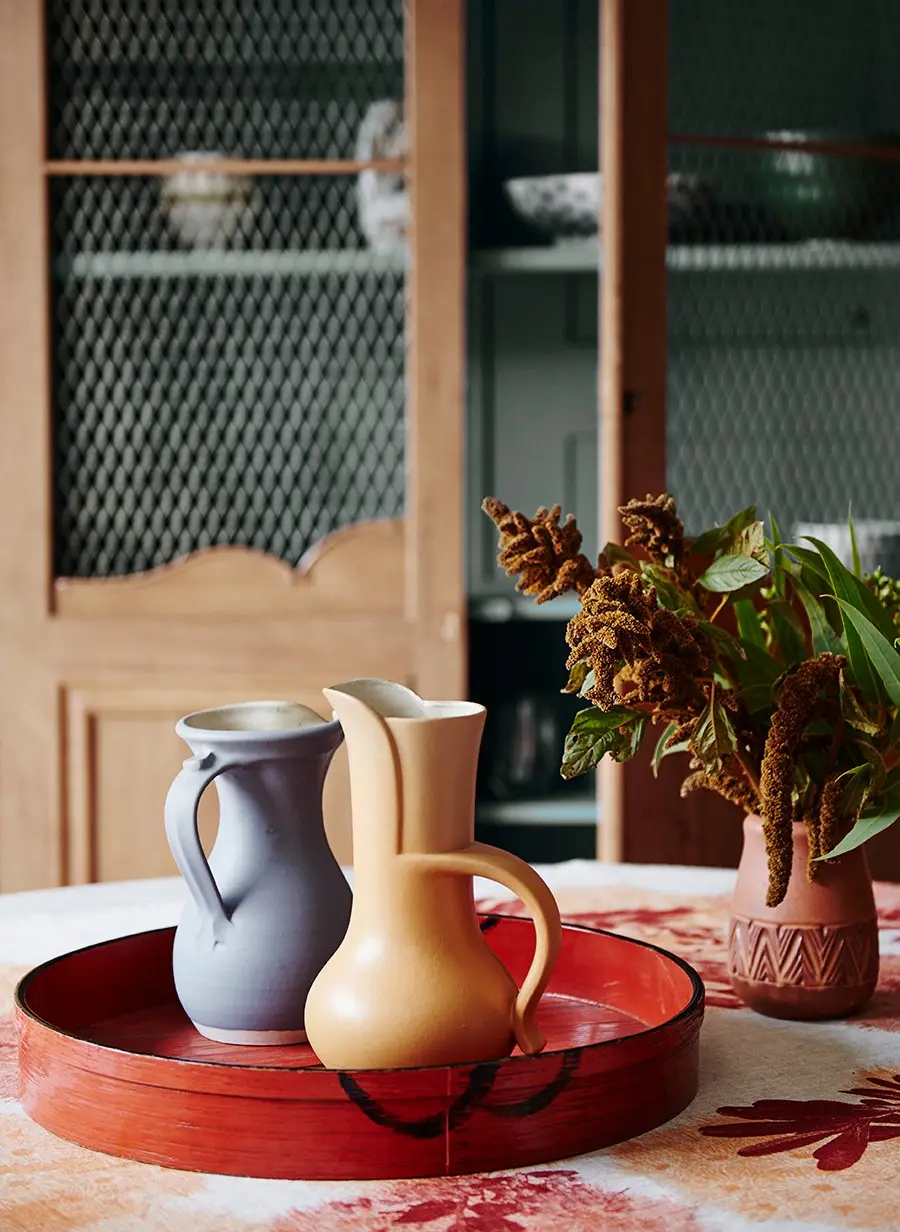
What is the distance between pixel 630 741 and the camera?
0.86 meters

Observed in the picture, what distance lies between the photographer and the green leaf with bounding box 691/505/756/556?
0.90 metres

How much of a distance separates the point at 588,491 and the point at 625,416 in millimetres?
781

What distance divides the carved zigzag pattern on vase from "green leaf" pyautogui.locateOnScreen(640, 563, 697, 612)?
21 cm

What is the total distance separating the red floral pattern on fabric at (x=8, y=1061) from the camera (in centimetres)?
78

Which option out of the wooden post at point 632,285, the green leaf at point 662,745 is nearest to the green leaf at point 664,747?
the green leaf at point 662,745

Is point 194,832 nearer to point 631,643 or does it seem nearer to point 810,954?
point 631,643

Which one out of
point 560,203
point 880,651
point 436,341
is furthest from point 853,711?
point 560,203

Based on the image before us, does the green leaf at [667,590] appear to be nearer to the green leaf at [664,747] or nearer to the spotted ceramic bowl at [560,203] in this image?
the green leaf at [664,747]

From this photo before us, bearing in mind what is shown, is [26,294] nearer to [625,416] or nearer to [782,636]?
[625,416]

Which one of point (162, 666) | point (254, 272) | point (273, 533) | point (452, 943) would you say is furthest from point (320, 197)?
point (452, 943)

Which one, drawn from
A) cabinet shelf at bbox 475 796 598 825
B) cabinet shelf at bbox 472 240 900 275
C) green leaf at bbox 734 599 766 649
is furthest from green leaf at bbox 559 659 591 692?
cabinet shelf at bbox 475 796 598 825

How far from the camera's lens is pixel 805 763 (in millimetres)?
898

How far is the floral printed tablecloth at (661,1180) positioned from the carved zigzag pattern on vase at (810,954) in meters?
0.03

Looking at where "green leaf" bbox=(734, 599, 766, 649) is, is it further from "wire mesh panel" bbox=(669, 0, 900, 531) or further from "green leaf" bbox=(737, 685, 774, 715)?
"wire mesh panel" bbox=(669, 0, 900, 531)
